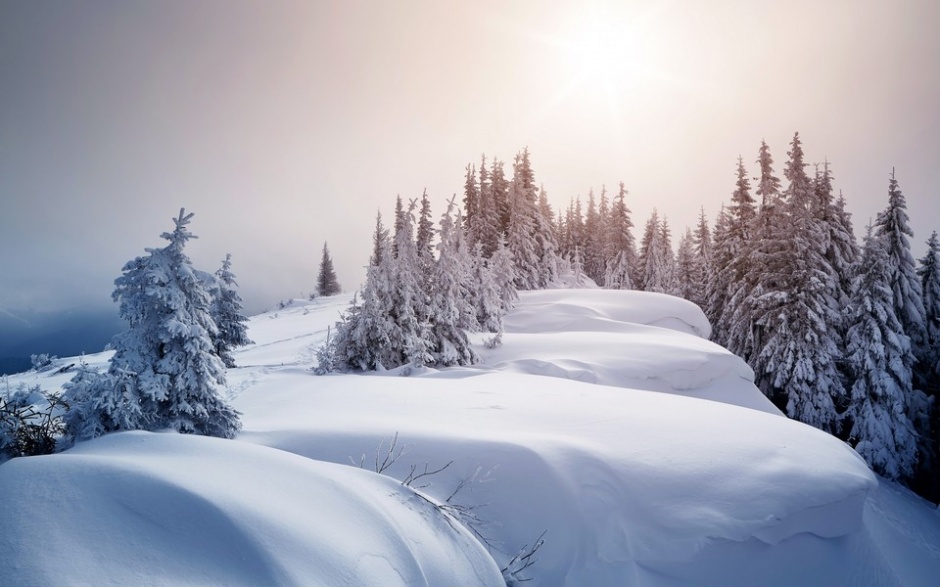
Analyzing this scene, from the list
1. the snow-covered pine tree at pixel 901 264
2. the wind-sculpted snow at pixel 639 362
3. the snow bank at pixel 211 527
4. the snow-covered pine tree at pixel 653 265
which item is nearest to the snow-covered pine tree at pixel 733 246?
the snow-covered pine tree at pixel 901 264

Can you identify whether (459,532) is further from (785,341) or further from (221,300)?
(785,341)

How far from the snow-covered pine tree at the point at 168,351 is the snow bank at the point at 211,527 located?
140 centimetres

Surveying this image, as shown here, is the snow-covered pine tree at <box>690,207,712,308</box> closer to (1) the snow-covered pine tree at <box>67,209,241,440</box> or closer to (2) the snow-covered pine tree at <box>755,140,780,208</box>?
(2) the snow-covered pine tree at <box>755,140,780,208</box>

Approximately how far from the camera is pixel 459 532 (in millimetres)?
4660

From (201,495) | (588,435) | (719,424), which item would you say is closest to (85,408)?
(201,495)

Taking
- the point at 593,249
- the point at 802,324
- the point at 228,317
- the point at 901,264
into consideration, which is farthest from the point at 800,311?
the point at 593,249

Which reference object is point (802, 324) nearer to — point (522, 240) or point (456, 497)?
point (522, 240)

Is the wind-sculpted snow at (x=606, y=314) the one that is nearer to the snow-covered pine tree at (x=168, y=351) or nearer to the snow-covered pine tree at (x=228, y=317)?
the snow-covered pine tree at (x=228, y=317)

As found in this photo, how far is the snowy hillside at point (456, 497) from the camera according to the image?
122 inches

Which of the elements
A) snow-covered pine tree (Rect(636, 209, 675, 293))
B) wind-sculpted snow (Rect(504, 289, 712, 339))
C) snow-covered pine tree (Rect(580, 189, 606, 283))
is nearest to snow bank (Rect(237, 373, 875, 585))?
wind-sculpted snow (Rect(504, 289, 712, 339))

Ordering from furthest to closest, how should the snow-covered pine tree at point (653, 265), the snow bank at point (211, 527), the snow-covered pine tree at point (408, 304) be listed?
the snow-covered pine tree at point (653, 265) → the snow-covered pine tree at point (408, 304) → the snow bank at point (211, 527)

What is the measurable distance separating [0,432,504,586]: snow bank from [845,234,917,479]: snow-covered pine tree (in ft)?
71.7

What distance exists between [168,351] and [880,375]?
24596 millimetres

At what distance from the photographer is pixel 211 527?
→ 3.24 m
